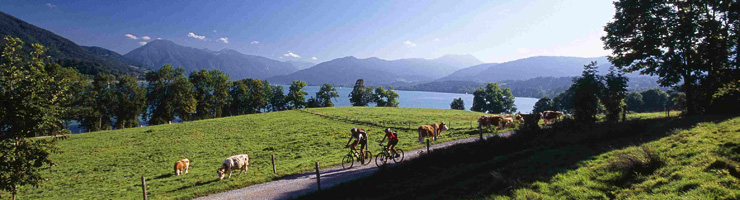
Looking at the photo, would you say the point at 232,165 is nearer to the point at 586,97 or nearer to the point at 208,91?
the point at 586,97

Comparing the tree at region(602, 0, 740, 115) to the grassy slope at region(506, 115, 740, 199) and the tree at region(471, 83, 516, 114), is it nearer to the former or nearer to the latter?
the grassy slope at region(506, 115, 740, 199)

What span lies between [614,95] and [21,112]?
33.2 metres

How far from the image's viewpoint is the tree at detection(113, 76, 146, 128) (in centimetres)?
6278

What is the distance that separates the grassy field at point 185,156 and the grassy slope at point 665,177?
1347cm

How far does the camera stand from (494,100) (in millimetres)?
88375

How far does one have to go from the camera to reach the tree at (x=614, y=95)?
2270 centimetres

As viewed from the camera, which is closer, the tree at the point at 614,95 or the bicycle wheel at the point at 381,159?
the bicycle wheel at the point at 381,159

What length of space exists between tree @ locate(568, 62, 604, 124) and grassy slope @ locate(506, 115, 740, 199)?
11.1m

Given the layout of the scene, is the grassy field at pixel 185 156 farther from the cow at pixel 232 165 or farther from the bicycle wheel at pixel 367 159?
the bicycle wheel at pixel 367 159

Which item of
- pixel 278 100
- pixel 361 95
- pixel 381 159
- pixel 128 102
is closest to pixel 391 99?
pixel 361 95

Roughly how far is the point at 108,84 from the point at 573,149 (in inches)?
3344

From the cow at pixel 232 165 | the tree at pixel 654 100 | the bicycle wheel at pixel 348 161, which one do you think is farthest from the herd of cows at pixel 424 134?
the tree at pixel 654 100

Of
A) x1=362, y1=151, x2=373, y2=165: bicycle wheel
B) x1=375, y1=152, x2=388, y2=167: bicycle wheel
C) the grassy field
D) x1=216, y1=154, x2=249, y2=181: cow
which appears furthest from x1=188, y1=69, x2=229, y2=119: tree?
x1=375, y1=152, x2=388, y2=167: bicycle wheel

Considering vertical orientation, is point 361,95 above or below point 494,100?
above
